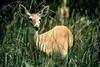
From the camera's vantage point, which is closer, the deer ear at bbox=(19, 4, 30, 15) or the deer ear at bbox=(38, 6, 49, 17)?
Answer: the deer ear at bbox=(19, 4, 30, 15)

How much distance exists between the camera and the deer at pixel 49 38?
9250mm

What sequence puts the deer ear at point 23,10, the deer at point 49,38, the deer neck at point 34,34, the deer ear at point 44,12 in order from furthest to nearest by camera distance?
the deer ear at point 44,12
the deer ear at point 23,10
the deer neck at point 34,34
the deer at point 49,38

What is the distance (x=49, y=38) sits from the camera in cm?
1013

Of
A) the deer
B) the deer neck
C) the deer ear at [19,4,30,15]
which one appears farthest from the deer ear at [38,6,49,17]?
the deer neck

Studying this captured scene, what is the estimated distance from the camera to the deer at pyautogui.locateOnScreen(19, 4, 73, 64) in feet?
30.3

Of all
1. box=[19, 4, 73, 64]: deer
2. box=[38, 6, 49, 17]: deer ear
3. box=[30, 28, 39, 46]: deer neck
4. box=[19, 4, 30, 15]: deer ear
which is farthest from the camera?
box=[38, 6, 49, 17]: deer ear

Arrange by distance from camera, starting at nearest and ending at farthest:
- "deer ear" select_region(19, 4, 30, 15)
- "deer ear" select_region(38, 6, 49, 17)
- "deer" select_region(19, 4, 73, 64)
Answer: "deer" select_region(19, 4, 73, 64), "deer ear" select_region(19, 4, 30, 15), "deer ear" select_region(38, 6, 49, 17)

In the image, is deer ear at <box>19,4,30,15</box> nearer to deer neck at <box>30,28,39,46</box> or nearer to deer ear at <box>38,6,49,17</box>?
deer ear at <box>38,6,49,17</box>

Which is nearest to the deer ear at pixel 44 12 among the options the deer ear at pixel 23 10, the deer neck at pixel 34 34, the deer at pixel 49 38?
the deer at pixel 49 38

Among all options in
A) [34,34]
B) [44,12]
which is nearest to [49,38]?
[44,12]

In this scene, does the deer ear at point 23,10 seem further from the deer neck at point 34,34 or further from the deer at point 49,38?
the deer neck at point 34,34

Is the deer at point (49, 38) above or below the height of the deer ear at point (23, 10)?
below

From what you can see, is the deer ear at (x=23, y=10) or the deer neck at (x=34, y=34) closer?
the deer neck at (x=34, y=34)

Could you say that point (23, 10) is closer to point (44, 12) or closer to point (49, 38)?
point (44, 12)
